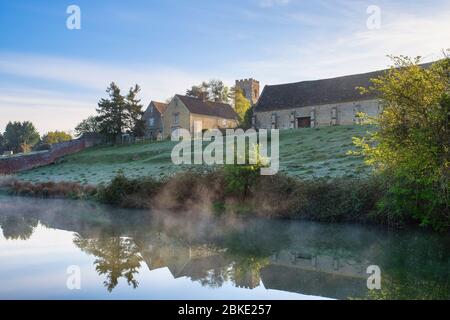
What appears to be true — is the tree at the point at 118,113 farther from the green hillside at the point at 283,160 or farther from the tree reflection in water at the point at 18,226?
the tree reflection in water at the point at 18,226

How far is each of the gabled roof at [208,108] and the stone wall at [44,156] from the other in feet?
42.7

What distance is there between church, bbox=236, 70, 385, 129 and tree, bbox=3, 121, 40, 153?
8194cm

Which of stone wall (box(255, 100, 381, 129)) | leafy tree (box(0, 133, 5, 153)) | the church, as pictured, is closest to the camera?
stone wall (box(255, 100, 381, 129))

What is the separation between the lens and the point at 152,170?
30375 mm

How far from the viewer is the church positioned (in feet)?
151

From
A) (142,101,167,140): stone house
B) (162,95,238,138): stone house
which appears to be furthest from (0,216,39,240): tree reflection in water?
(142,101,167,140): stone house

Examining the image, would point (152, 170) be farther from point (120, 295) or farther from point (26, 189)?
point (120, 295)

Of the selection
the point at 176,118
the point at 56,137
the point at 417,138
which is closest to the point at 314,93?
the point at 176,118

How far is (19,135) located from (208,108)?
7482 centimetres

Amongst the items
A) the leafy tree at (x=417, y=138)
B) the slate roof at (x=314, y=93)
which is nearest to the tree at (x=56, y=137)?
the slate roof at (x=314, y=93)

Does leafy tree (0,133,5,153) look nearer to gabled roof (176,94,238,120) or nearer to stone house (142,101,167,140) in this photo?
stone house (142,101,167,140)

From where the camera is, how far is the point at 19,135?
114688 mm
